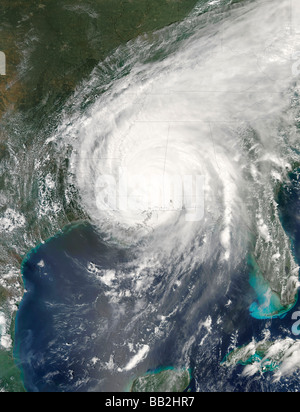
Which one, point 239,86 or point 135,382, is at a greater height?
point 239,86

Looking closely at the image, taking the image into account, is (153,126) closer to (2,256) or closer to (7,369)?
(2,256)

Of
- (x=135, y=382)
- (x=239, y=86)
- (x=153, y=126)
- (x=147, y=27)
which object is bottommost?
(x=135, y=382)

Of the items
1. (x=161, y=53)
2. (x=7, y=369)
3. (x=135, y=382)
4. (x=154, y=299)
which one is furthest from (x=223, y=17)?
(x=7, y=369)

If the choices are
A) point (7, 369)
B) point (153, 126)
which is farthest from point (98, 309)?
point (153, 126)
